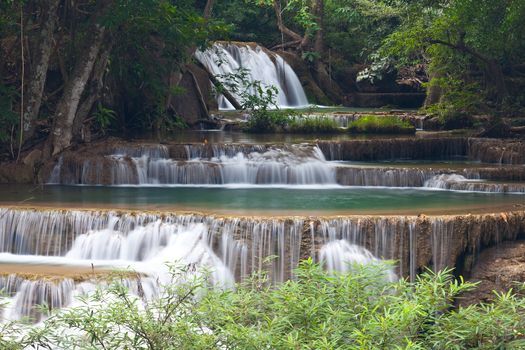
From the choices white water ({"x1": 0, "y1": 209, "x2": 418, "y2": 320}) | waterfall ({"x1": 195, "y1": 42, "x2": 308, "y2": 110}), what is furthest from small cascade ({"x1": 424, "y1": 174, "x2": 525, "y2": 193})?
waterfall ({"x1": 195, "y1": 42, "x2": 308, "y2": 110})

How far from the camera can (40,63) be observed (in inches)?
666

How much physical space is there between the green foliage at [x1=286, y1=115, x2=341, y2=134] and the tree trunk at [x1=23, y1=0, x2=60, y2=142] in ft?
21.3

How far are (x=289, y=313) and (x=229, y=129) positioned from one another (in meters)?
16.1

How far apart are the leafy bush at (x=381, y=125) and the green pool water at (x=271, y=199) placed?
17.2 feet

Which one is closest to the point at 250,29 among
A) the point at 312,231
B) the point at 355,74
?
the point at 355,74

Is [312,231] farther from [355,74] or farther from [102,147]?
[355,74]

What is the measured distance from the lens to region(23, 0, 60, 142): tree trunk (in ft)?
55.2

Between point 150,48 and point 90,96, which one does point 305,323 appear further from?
point 150,48

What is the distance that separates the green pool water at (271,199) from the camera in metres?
13.7

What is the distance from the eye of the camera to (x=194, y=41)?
18891mm

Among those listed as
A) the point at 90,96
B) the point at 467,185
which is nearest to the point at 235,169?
the point at 90,96

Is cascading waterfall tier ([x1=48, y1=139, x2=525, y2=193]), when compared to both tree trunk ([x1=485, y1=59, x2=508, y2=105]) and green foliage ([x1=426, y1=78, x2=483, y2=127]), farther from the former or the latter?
tree trunk ([x1=485, y1=59, x2=508, y2=105])

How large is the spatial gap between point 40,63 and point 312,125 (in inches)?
283

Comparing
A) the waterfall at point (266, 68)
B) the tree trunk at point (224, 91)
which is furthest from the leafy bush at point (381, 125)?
the waterfall at point (266, 68)
